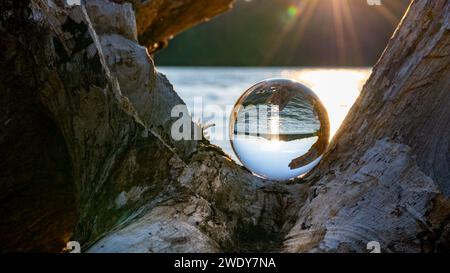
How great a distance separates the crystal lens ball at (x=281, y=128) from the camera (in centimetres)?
289

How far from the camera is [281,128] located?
9.47 feet

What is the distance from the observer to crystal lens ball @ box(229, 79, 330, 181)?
2895 mm

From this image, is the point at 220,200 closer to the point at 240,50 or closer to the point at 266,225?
the point at 266,225

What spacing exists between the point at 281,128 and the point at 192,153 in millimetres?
445

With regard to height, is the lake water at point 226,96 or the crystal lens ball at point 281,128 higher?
the crystal lens ball at point 281,128

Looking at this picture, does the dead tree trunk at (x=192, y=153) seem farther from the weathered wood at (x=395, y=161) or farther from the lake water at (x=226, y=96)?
the lake water at (x=226, y=96)

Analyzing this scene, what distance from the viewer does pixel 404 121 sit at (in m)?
2.79

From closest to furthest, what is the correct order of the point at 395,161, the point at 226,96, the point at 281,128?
the point at 395,161, the point at 281,128, the point at 226,96

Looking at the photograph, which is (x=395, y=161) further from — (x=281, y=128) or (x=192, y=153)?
(x=192, y=153)

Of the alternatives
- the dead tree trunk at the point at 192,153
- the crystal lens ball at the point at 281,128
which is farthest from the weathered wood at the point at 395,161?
the crystal lens ball at the point at 281,128

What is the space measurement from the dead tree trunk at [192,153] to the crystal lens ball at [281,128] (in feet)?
0.31

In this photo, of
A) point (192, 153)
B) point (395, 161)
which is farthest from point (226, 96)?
point (395, 161)

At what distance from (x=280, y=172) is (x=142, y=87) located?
2.76 feet

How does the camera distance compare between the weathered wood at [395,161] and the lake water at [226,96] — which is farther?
the lake water at [226,96]
